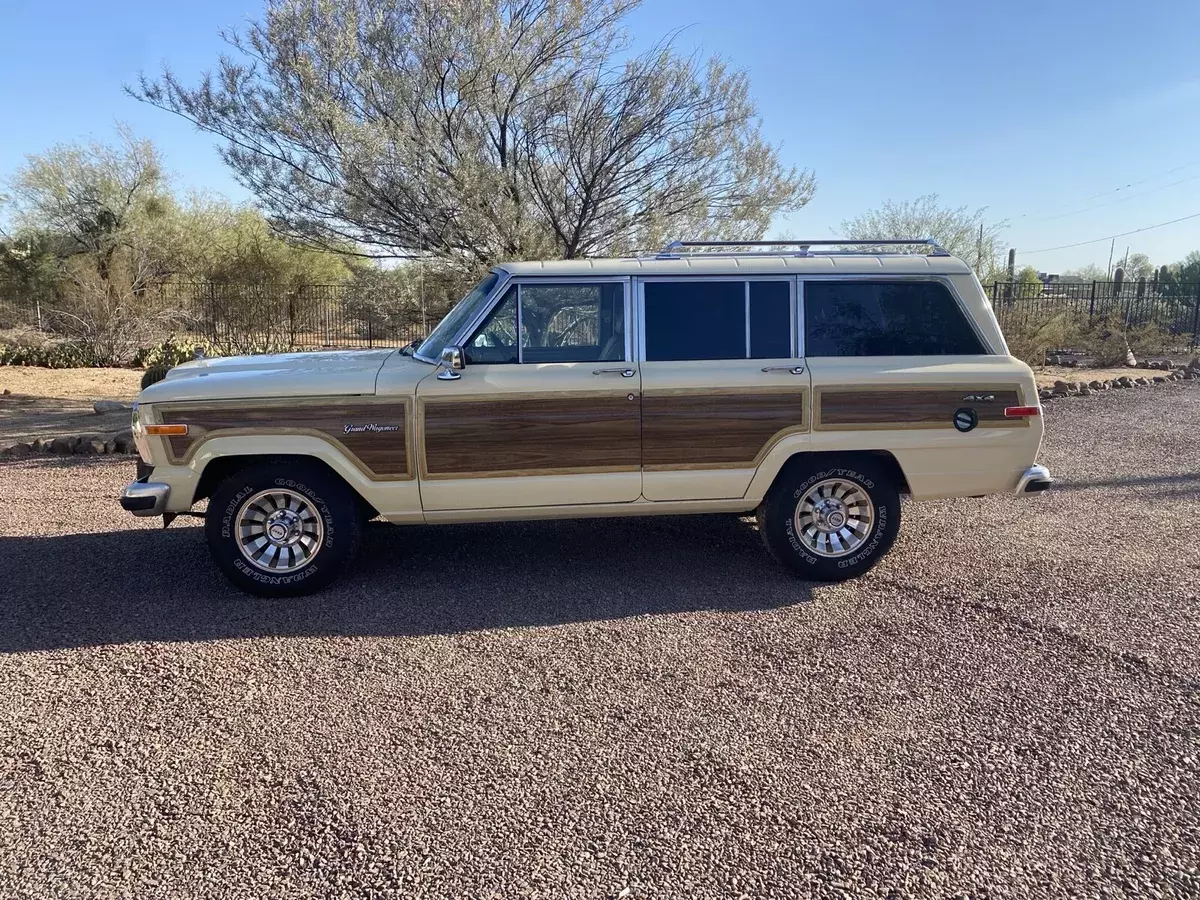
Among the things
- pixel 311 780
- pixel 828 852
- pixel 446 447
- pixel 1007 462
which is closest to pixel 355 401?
pixel 446 447

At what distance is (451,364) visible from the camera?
5.34m

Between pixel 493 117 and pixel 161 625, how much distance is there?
8959 millimetres

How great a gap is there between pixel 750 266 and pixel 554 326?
4.22ft

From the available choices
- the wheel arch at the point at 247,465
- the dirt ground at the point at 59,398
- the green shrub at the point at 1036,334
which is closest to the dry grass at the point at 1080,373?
the green shrub at the point at 1036,334

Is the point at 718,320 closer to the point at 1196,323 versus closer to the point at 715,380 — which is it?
the point at 715,380

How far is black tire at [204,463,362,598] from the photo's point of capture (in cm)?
532

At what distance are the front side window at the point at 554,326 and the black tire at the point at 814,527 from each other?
134 cm

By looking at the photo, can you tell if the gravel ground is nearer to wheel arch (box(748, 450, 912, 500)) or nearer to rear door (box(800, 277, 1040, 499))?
wheel arch (box(748, 450, 912, 500))

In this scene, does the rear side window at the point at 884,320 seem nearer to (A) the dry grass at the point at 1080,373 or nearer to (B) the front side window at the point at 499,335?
(B) the front side window at the point at 499,335

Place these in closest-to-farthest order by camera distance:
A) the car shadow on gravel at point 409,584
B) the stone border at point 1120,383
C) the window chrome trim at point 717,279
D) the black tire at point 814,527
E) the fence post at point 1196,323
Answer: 1. the car shadow on gravel at point 409,584
2. the window chrome trim at point 717,279
3. the black tire at point 814,527
4. the stone border at point 1120,383
5. the fence post at point 1196,323

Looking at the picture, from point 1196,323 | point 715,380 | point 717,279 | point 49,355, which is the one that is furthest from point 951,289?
point 1196,323

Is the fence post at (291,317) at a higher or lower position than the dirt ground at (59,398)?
higher

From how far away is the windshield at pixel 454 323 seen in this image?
222 inches

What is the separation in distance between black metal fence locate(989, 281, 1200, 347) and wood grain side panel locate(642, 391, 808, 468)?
61.7 feet
